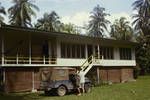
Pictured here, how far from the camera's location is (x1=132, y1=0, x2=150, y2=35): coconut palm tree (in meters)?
68.9

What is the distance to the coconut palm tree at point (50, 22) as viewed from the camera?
72.0 m

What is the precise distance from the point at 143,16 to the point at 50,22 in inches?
826

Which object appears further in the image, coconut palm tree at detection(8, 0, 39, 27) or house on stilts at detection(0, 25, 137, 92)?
coconut palm tree at detection(8, 0, 39, 27)

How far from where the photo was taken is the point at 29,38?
31.3 meters

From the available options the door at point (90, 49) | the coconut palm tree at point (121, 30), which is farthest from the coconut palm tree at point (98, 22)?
the door at point (90, 49)

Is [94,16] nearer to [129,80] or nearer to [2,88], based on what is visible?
[129,80]

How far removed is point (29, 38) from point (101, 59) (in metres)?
9.74

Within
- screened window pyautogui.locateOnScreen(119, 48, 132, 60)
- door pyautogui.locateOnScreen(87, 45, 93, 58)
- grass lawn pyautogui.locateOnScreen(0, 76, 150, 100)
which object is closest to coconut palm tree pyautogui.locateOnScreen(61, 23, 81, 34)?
screened window pyautogui.locateOnScreen(119, 48, 132, 60)

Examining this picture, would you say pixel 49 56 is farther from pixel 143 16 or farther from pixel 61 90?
pixel 143 16

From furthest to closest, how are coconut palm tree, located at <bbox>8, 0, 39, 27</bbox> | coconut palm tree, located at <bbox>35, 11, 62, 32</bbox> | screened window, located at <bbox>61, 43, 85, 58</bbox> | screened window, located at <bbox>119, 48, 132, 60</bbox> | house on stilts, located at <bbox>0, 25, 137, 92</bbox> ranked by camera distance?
coconut palm tree, located at <bbox>35, 11, 62, 32</bbox> → coconut palm tree, located at <bbox>8, 0, 39, 27</bbox> → screened window, located at <bbox>119, 48, 132, 60</bbox> → screened window, located at <bbox>61, 43, 85, 58</bbox> → house on stilts, located at <bbox>0, 25, 137, 92</bbox>

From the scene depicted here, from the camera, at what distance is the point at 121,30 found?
80438 mm

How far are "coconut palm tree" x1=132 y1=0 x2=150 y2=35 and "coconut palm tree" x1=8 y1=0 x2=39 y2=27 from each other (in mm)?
24037

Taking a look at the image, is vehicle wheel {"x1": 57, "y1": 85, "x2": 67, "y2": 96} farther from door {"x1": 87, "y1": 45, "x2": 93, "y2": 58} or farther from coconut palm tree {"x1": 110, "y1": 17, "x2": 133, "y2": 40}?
coconut palm tree {"x1": 110, "y1": 17, "x2": 133, "y2": 40}

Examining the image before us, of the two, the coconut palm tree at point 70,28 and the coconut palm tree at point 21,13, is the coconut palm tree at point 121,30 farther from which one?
the coconut palm tree at point 21,13
